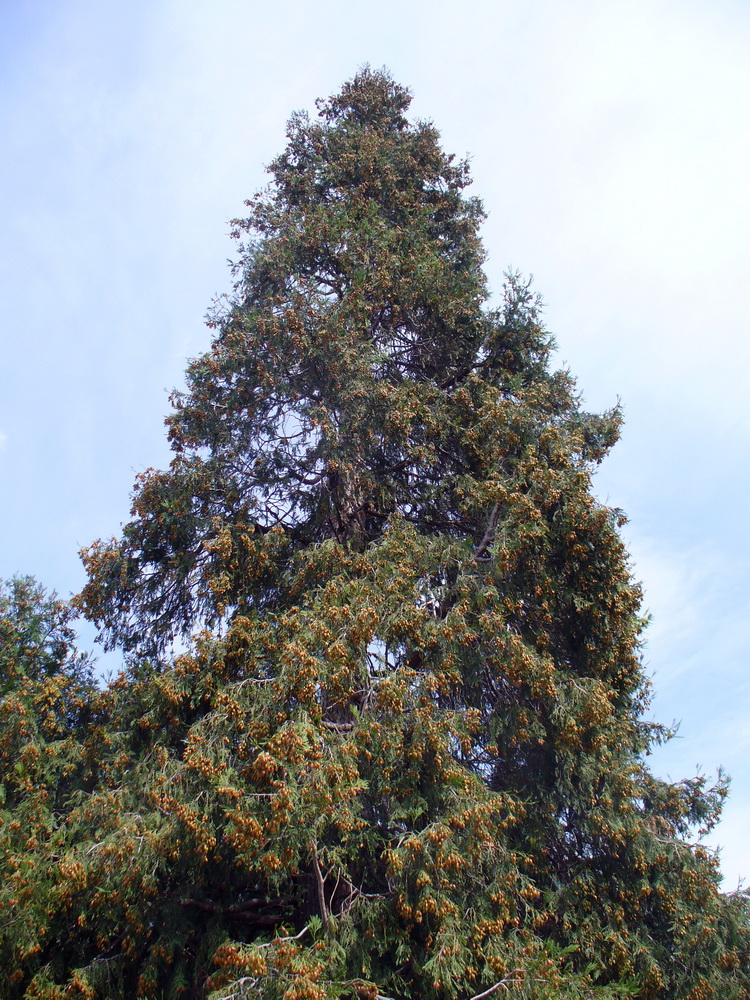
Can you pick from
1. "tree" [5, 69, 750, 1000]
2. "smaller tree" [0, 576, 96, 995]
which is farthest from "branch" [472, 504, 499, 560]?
"smaller tree" [0, 576, 96, 995]

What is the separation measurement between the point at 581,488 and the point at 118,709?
5662 millimetres

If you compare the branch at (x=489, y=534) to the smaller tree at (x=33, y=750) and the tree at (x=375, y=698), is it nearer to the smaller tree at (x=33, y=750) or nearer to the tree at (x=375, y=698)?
the tree at (x=375, y=698)

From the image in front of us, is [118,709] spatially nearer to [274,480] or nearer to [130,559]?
[130,559]

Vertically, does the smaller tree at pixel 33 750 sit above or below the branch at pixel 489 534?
below

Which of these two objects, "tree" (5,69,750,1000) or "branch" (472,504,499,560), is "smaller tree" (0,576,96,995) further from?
"branch" (472,504,499,560)

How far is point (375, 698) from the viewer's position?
709cm

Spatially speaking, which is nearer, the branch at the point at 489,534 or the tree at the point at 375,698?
the tree at the point at 375,698

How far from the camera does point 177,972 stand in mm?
6270

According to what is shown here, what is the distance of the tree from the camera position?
6.07 meters

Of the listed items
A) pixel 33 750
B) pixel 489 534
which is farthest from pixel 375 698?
pixel 33 750

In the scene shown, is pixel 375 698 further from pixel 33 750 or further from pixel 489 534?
pixel 33 750

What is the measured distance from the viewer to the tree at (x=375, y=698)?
6.07 meters

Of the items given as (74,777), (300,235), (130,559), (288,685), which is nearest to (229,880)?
(288,685)

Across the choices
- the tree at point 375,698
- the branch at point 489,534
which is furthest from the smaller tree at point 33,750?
the branch at point 489,534
